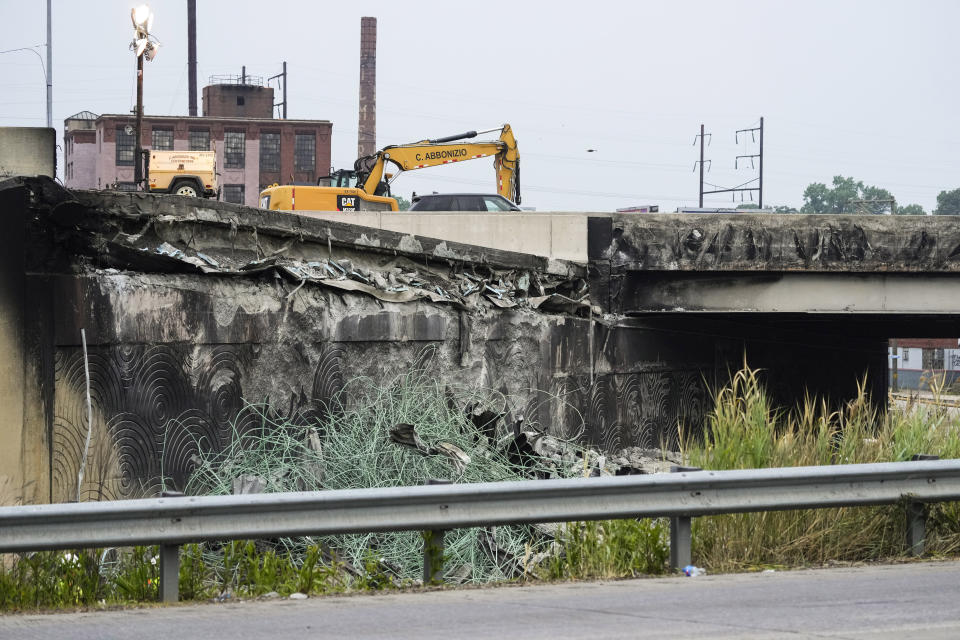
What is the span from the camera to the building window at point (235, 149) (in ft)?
220

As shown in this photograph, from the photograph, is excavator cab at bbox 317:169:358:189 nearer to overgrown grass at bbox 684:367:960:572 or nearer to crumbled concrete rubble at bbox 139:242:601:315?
crumbled concrete rubble at bbox 139:242:601:315

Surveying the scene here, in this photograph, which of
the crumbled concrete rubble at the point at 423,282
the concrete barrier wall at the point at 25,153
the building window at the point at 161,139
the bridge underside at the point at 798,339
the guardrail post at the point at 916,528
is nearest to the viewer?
the guardrail post at the point at 916,528

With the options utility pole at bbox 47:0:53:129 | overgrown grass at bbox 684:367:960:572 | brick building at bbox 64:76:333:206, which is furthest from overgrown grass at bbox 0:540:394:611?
brick building at bbox 64:76:333:206

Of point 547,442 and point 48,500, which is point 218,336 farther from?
point 547,442

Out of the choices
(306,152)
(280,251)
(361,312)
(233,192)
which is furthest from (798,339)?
(233,192)

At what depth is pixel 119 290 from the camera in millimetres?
8445

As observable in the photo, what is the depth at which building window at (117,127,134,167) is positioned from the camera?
65500 mm

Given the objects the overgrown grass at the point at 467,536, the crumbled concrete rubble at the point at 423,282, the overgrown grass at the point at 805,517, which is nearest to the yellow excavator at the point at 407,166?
the crumbled concrete rubble at the point at 423,282

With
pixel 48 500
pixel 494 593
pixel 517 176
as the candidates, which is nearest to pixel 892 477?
pixel 494 593

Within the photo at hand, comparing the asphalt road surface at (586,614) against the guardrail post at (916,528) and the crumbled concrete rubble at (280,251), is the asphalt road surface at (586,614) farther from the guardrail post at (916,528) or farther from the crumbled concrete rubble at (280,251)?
the crumbled concrete rubble at (280,251)

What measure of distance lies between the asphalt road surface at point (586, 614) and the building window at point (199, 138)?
212 ft

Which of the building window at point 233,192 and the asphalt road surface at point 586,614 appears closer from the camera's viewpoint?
the asphalt road surface at point 586,614

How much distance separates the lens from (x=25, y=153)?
28.6ft

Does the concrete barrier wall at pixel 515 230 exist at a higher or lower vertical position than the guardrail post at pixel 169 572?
higher
